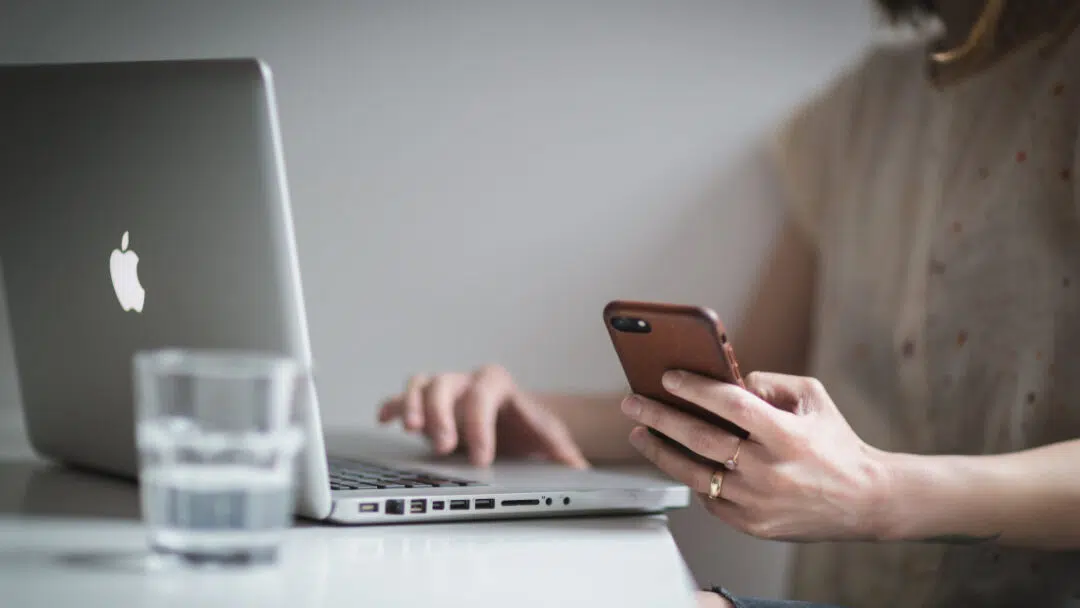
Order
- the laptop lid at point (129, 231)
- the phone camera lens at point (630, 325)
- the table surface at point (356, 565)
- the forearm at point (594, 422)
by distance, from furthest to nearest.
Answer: the forearm at point (594, 422) → the phone camera lens at point (630, 325) → the laptop lid at point (129, 231) → the table surface at point (356, 565)

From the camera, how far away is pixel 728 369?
29.0 inches

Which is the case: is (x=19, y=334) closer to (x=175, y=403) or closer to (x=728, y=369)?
(x=175, y=403)

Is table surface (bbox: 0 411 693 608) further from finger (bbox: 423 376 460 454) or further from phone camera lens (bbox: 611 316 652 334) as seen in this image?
finger (bbox: 423 376 460 454)

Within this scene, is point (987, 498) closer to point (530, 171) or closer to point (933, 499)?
point (933, 499)

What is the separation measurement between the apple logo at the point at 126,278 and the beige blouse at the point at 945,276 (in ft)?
2.55

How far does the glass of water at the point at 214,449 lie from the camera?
1.82 feet

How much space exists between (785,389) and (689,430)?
0.30 feet

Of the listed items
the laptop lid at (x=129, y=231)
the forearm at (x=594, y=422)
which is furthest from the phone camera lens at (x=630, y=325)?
the forearm at (x=594, y=422)

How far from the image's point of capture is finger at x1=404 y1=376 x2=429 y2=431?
43.6 inches

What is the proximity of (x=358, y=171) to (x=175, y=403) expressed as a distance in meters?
0.98

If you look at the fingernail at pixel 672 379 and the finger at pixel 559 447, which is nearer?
the fingernail at pixel 672 379

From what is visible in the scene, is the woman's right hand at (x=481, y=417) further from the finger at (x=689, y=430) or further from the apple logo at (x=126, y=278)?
the apple logo at (x=126, y=278)

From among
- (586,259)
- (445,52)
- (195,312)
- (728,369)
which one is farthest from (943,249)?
(195,312)

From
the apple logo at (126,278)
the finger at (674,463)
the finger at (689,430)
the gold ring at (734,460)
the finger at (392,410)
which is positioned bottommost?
the finger at (392,410)
